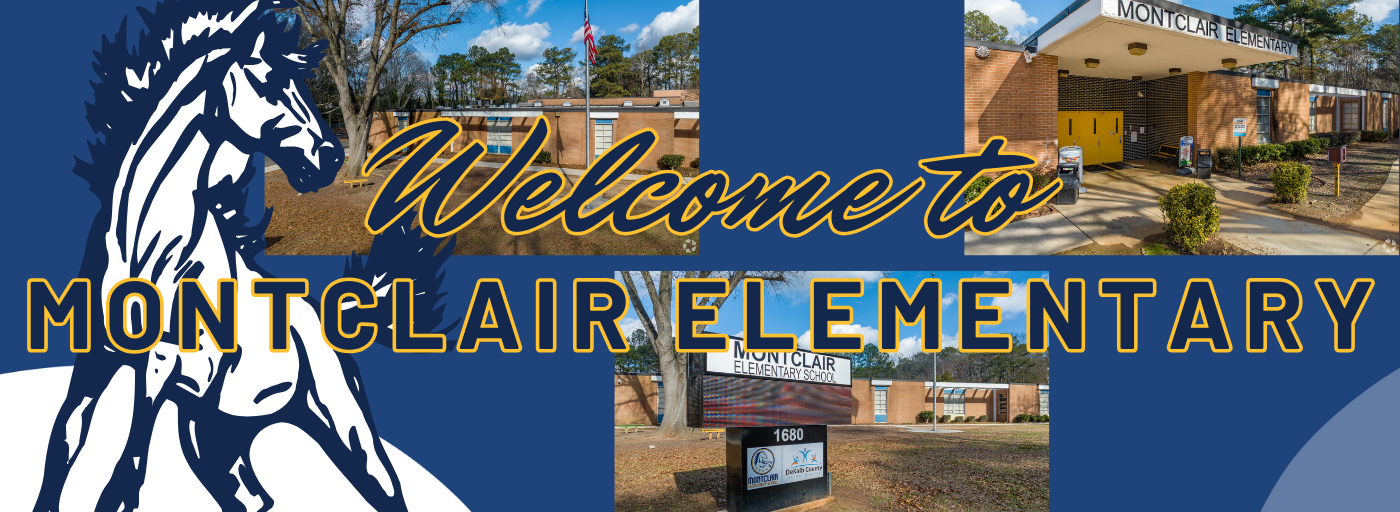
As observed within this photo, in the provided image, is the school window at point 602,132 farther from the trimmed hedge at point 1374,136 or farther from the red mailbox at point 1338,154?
the trimmed hedge at point 1374,136

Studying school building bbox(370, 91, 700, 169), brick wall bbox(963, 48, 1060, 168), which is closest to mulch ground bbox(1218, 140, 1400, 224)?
brick wall bbox(963, 48, 1060, 168)

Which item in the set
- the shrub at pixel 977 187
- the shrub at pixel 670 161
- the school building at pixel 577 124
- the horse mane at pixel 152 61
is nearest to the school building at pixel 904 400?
the shrub at pixel 977 187

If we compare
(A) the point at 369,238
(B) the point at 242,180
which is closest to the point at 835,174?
(A) the point at 369,238

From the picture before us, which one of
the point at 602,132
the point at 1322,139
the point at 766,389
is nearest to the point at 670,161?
the point at 766,389

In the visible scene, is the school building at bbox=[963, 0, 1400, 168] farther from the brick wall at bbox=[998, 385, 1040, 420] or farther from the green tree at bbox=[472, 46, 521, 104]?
the green tree at bbox=[472, 46, 521, 104]

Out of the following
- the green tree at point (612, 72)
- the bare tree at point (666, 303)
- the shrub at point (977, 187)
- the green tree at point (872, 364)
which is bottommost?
the green tree at point (872, 364)

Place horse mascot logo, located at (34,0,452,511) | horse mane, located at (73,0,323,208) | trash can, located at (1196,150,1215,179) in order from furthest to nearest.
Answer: trash can, located at (1196,150,1215,179), horse mane, located at (73,0,323,208), horse mascot logo, located at (34,0,452,511)

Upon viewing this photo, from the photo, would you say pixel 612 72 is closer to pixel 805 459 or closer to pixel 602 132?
pixel 602 132

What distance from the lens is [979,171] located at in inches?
295

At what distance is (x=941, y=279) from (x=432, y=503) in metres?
5.56

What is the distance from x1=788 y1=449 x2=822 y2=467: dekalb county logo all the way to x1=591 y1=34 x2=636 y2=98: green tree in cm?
941

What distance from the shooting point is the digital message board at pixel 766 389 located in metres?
8.28

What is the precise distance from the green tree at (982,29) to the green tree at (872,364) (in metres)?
3.45

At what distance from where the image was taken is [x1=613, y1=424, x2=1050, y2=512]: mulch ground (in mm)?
8398
